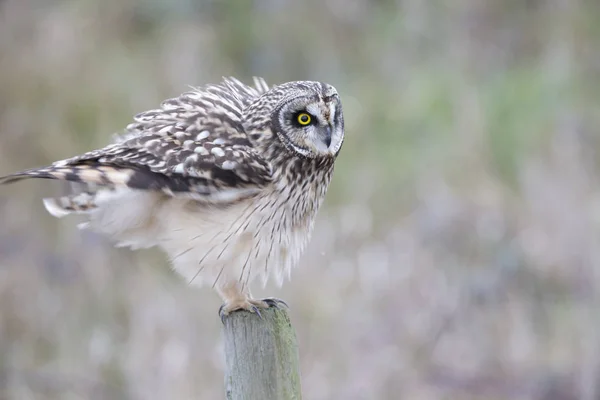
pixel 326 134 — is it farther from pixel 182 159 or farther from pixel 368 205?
pixel 368 205

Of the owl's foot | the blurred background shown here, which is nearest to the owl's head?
the owl's foot

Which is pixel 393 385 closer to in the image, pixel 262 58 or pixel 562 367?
pixel 562 367

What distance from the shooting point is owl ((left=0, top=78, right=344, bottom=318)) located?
315cm

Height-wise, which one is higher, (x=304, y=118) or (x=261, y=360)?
(x=304, y=118)

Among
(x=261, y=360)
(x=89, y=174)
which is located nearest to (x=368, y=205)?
(x=89, y=174)

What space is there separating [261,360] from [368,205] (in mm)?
4508

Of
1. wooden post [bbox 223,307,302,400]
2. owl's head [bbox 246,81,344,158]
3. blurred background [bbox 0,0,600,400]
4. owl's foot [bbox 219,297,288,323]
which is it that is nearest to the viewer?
wooden post [bbox 223,307,302,400]

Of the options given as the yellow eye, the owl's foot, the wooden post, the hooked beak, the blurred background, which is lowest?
the wooden post

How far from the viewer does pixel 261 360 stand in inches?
106

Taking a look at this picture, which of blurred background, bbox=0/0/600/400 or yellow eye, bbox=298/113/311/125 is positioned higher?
blurred background, bbox=0/0/600/400

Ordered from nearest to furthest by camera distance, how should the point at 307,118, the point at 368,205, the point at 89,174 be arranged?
the point at 89,174
the point at 307,118
the point at 368,205

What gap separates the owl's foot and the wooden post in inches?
8.4

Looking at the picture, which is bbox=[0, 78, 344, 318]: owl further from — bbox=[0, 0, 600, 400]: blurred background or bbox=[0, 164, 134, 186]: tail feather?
bbox=[0, 0, 600, 400]: blurred background

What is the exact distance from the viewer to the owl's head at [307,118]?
330 centimetres
